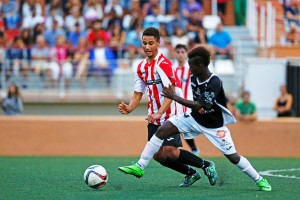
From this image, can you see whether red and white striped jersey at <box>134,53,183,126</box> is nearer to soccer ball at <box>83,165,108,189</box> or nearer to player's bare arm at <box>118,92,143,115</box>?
player's bare arm at <box>118,92,143,115</box>

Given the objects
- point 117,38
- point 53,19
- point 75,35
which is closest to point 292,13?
point 117,38

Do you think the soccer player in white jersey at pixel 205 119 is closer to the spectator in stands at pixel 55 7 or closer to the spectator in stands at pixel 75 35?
the spectator in stands at pixel 75 35

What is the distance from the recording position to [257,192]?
10.9 meters

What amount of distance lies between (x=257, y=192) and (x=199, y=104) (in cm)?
129

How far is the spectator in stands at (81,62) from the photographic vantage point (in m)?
22.8

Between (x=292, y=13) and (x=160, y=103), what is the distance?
12956 millimetres

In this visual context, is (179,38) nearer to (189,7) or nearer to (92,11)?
(189,7)

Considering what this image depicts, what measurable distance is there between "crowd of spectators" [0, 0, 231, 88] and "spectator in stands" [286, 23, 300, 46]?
154 cm

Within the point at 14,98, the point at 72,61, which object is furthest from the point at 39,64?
the point at 14,98

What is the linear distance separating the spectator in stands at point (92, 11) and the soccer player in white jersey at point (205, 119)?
1429 cm

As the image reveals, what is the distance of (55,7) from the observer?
2578cm

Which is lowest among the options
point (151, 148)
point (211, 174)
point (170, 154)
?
point (211, 174)

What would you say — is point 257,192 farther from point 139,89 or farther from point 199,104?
point 139,89

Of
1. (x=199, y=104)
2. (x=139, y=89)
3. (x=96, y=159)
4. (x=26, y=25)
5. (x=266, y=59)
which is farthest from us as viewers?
(x=26, y=25)
